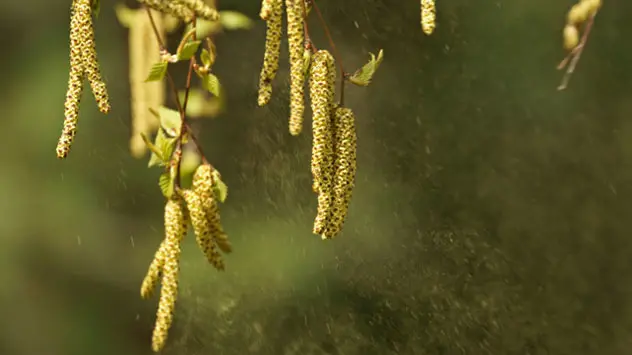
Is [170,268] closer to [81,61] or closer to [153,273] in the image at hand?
[153,273]

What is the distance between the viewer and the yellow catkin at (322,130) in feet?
2.79

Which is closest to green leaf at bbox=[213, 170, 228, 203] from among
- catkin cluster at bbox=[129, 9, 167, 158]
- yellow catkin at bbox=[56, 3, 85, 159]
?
yellow catkin at bbox=[56, 3, 85, 159]

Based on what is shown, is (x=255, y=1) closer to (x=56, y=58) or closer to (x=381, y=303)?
(x=56, y=58)

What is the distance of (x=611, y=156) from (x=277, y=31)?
1056mm

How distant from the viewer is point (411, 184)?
1803mm

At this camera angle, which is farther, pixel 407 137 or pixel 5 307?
pixel 5 307

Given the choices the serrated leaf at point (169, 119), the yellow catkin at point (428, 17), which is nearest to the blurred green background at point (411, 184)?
the serrated leaf at point (169, 119)

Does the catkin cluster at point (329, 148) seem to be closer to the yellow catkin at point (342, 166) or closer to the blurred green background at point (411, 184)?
the yellow catkin at point (342, 166)

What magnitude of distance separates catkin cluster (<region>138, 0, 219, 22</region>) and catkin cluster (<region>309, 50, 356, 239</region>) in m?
0.13

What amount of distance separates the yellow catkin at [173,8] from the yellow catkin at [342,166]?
18 cm

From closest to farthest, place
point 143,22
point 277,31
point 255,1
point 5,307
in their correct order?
point 277,31
point 143,22
point 255,1
point 5,307

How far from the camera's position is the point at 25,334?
204cm

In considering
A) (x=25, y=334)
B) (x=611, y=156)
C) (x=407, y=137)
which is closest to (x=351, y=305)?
(x=407, y=137)

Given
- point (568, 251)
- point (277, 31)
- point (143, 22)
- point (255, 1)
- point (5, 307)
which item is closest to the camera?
point (277, 31)
